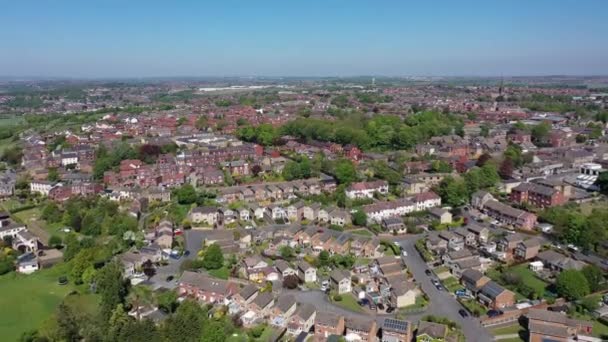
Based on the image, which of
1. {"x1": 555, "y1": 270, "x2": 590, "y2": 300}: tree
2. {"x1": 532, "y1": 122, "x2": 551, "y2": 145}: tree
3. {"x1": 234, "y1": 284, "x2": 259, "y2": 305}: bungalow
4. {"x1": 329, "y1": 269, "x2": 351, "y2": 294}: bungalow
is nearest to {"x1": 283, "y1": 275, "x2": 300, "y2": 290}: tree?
{"x1": 329, "y1": 269, "x2": 351, "y2": 294}: bungalow

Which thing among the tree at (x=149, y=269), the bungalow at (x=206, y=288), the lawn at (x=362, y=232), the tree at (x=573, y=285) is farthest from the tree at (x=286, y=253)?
the tree at (x=573, y=285)

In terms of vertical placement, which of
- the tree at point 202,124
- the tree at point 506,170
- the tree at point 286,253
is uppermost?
the tree at point 202,124

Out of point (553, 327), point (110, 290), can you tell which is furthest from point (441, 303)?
point (110, 290)

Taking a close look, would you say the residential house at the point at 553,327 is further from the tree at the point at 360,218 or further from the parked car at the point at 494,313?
the tree at the point at 360,218

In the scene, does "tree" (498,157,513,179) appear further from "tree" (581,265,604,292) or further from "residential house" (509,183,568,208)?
"tree" (581,265,604,292)

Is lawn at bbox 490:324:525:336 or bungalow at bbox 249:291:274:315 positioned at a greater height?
bungalow at bbox 249:291:274:315

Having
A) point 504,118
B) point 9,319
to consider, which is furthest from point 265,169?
point 504,118

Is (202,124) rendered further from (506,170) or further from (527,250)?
(527,250)

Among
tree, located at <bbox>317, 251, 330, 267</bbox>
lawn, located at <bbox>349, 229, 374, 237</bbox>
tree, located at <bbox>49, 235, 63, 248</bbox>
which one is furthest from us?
lawn, located at <bbox>349, 229, 374, 237</bbox>
